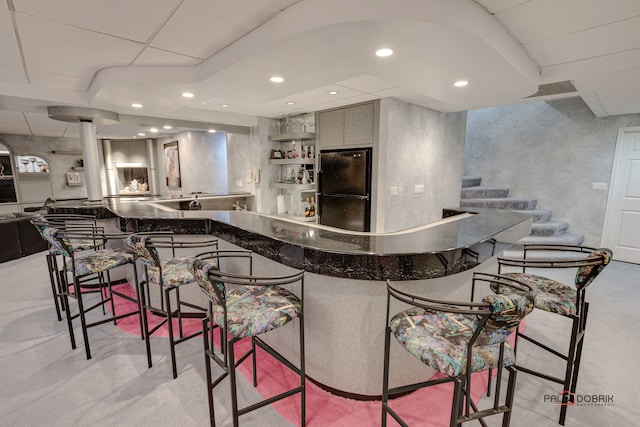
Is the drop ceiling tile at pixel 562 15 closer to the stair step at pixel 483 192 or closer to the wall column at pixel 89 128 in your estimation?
the stair step at pixel 483 192

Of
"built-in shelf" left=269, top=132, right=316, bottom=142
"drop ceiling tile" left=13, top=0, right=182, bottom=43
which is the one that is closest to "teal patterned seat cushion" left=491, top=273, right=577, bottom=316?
"drop ceiling tile" left=13, top=0, right=182, bottom=43

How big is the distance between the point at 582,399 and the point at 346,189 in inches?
126

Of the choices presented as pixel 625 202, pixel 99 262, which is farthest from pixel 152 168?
pixel 625 202

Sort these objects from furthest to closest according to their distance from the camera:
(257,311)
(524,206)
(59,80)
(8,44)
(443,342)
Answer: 1. (524,206)
2. (59,80)
3. (8,44)
4. (257,311)
5. (443,342)

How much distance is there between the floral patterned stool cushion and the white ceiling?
1.48 m

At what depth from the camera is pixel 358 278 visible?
159 cm

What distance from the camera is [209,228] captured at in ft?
8.68

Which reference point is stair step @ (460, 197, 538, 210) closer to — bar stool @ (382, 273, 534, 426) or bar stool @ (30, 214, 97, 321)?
bar stool @ (382, 273, 534, 426)

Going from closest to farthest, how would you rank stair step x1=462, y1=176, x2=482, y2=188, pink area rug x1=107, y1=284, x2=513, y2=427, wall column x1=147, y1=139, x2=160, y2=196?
pink area rug x1=107, y1=284, x2=513, y2=427
stair step x1=462, y1=176, x2=482, y2=188
wall column x1=147, y1=139, x2=160, y2=196

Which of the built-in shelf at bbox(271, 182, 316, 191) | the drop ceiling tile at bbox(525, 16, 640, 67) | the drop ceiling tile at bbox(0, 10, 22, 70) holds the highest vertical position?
the drop ceiling tile at bbox(525, 16, 640, 67)

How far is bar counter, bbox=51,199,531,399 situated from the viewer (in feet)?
5.13

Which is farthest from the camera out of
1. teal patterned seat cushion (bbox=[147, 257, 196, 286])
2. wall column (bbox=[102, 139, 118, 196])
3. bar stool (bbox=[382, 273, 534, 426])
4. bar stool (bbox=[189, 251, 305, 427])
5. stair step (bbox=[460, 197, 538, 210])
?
wall column (bbox=[102, 139, 118, 196])

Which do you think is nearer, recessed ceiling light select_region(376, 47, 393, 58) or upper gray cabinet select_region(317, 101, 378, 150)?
recessed ceiling light select_region(376, 47, 393, 58)

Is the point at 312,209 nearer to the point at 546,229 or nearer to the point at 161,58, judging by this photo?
the point at 161,58
